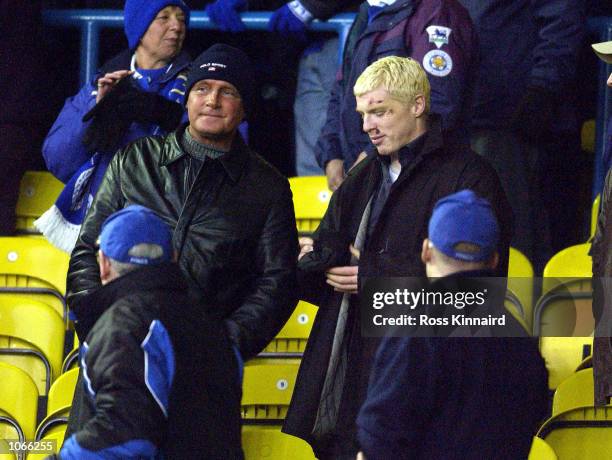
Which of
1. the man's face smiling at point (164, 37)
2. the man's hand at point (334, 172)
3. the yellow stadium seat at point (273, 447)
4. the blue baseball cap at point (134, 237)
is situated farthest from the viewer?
the man's hand at point (334, 172)

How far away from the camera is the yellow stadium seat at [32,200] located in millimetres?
7059

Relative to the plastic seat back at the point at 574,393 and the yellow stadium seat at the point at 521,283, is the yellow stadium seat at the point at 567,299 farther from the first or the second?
the plastic seat back at the point at 574,393

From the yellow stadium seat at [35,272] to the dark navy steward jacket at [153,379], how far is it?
220 cm

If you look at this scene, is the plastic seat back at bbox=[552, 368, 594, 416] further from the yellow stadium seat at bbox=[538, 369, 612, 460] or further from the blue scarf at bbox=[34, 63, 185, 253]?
the blue scarf at bbox=[34, 63, 185, 253]

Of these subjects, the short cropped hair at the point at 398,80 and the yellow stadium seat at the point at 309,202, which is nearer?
the short cropped hair at the point at 398,80

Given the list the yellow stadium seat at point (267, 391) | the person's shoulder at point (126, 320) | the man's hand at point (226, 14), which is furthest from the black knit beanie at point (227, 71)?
the man's hand at point (226, 14)

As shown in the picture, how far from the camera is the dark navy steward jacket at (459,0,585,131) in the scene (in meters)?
6.59

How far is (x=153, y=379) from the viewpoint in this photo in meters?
4.07

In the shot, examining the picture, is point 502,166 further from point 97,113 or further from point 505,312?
point 505,312

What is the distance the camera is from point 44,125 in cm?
722

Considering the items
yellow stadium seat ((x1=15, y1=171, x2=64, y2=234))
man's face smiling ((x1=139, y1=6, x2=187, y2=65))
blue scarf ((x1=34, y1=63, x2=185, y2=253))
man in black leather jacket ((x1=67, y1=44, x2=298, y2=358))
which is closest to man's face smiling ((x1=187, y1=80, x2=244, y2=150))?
man in black leather jacket ((x1=67, y1=44, x2=298, y2=358))

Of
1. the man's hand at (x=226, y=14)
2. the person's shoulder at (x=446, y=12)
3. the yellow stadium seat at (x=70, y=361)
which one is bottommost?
the yellow stadium seat at (x=70, y=361)

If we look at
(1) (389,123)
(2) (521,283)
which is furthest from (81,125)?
(2) (521,283)

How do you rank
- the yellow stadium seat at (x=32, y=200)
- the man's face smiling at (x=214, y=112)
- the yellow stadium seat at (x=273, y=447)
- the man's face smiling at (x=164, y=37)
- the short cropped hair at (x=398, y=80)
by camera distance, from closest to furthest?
1. the yellow stadium seat at (x=273, y=447)
2. the short cropped hair at (x=398, y=80)
3. the man's face smiling at (x=214, y=112)
4. the man's face smiling at (x=164, y=37)
5. the yellow stadium seat at (x=32, y=200)
